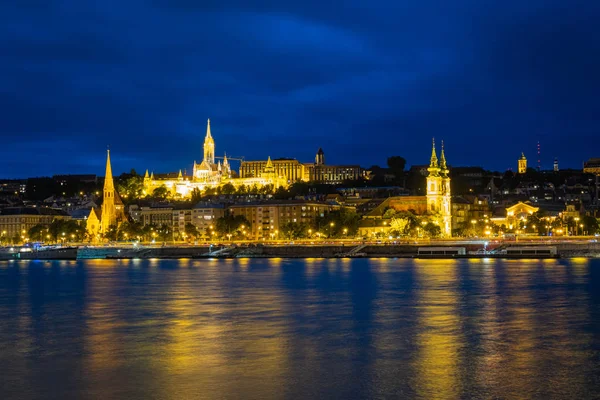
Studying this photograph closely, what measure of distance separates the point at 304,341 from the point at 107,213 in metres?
91.1

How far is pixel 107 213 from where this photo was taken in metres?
108

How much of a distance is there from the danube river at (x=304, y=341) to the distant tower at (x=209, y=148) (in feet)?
392

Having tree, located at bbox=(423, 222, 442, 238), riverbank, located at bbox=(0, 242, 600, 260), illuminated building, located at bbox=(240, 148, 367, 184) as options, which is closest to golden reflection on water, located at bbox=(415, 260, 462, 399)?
riverbank, located at bbox=(0, 242, 600, 260)

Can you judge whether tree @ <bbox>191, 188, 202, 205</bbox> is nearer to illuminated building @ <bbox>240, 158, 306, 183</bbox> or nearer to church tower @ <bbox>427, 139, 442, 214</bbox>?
illuminated building @ <bbox>240, 158, 306, 183</bbox>

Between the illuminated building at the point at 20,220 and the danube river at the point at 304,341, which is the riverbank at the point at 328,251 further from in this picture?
the illuminated building at the point at 20,220

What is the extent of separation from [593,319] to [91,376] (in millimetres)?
13420

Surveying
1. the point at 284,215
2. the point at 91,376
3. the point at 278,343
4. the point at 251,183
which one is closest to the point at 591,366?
the point at 278,343

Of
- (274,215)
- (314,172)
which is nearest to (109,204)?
(274,215)

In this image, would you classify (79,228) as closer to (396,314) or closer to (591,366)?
(396,314)

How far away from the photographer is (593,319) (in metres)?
23.2

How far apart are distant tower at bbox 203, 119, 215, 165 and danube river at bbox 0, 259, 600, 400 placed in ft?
392

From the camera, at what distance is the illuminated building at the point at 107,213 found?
105 metres

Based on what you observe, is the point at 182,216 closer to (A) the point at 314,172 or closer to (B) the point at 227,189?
(B) the point at 227,189

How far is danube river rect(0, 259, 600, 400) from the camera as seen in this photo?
14.8 metres
